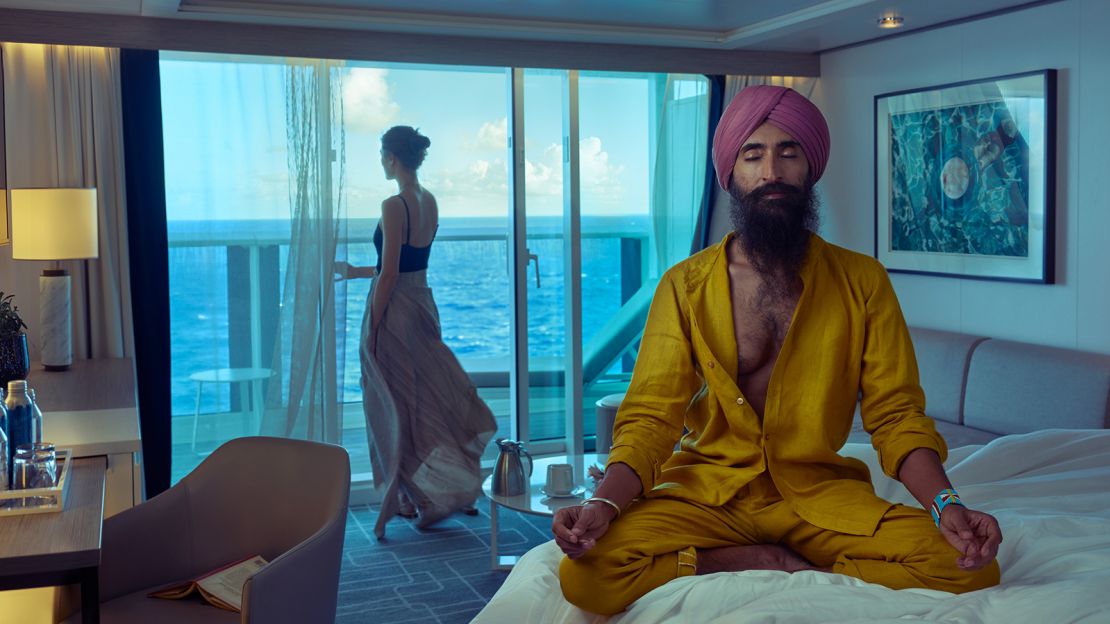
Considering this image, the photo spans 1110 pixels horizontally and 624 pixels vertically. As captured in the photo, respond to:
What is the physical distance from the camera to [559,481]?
3.84 m

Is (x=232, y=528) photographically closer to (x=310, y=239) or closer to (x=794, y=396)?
(x=794, y=396)

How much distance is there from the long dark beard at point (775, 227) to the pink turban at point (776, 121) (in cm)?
8

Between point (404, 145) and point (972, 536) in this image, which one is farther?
point (404, 145)

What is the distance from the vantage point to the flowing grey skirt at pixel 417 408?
479 centimetres

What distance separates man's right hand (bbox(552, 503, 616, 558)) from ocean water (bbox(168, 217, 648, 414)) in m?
3.08

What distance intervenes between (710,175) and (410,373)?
2047mm

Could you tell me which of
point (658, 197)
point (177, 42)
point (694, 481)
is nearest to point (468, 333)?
point (658, 197)

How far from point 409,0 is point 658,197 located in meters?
1.87

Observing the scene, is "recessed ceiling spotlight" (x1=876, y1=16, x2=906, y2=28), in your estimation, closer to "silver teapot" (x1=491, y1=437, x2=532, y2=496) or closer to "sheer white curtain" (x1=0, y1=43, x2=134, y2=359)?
A: "silver teapot" (x1=491, y1=437, x2=532, y2=496)

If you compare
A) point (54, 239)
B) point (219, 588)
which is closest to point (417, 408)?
point (54, 239)

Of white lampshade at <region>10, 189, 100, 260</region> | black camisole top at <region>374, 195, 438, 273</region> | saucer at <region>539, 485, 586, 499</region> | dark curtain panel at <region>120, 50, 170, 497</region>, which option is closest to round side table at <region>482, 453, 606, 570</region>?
saucer at <region>539, 485, 586, 499</region>

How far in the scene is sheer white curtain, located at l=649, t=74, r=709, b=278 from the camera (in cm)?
571

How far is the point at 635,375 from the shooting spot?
2.41m

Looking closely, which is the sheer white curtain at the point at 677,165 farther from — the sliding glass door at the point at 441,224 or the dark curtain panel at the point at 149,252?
the dark curtain panel at the point at 149,252
